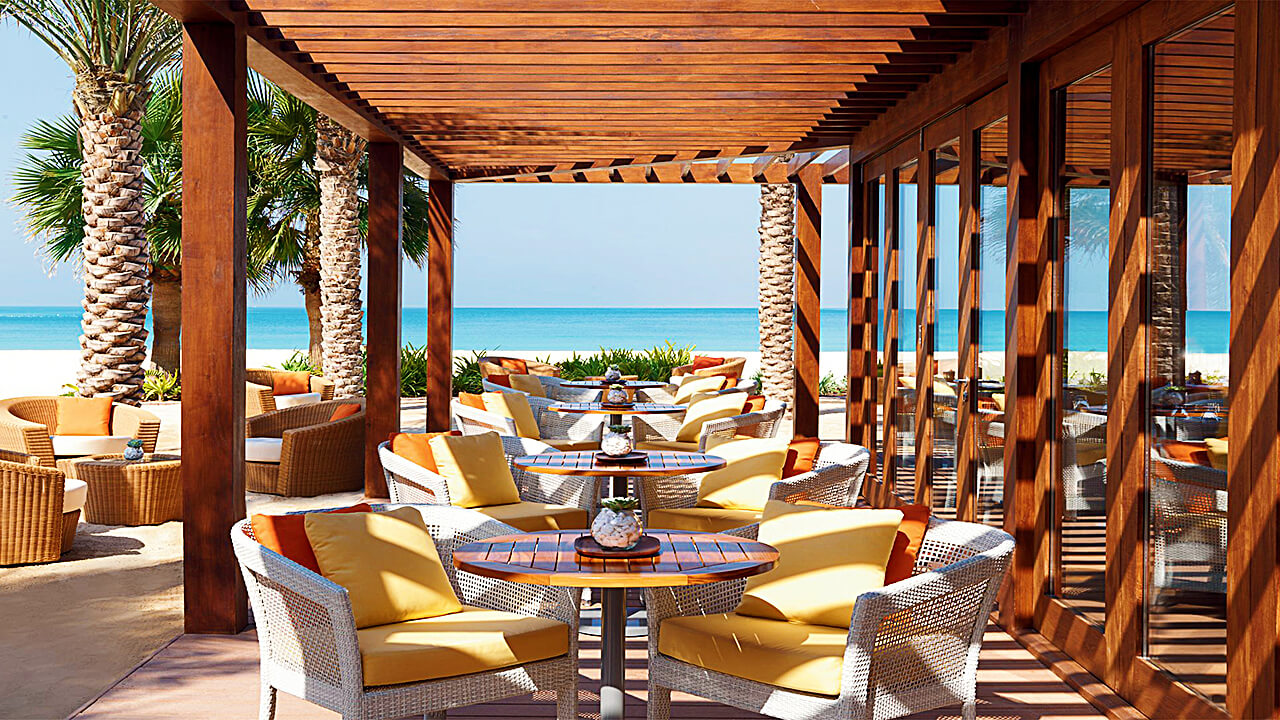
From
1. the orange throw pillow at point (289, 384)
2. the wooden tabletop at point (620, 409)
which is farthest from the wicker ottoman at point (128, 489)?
the orange throw pillow at point (289, 384)

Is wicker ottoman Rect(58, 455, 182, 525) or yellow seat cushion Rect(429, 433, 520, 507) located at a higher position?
yellow seat cushion Rect(429, 433, 520, 507)

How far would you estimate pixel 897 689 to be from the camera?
3389mm

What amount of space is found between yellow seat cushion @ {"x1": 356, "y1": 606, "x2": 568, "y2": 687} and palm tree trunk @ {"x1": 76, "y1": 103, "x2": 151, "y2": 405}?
7.86 meters

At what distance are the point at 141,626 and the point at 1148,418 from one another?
14.8 feet

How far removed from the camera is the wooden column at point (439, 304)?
1254 centimetres

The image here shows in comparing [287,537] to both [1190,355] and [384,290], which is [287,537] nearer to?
[1190,355]

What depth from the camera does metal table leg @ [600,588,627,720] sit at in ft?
11.6

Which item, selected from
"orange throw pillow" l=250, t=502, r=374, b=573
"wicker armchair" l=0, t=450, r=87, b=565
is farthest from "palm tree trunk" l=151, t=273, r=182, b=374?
"orange throw pillow" l=250, t=502, r=374, b=573

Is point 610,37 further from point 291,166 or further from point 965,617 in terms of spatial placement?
point 291,166

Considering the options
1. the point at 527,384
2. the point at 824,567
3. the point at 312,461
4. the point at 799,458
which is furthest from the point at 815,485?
→ the point at 527,384

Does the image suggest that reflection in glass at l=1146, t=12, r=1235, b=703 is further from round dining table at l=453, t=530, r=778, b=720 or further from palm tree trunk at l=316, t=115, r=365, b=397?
palm tree trunk at l=316, t=115, r=365, b=397

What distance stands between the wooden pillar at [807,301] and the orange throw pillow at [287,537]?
842 centimetres

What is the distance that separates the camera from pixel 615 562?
3.43 metres

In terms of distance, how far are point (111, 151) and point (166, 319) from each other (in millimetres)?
9689
